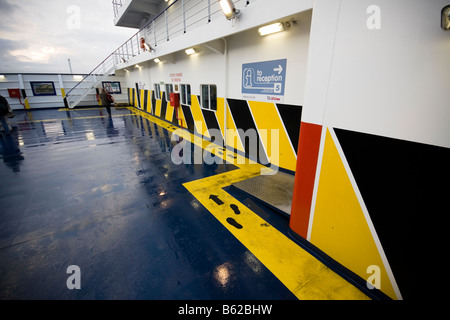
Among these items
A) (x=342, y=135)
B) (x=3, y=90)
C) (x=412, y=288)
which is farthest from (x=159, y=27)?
(x=412, y=288)

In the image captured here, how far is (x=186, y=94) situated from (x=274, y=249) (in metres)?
7.37

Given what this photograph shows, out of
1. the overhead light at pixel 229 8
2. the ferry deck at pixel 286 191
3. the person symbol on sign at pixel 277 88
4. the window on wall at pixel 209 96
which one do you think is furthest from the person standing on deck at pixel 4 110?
the person symbol on sign at pixel 277 88

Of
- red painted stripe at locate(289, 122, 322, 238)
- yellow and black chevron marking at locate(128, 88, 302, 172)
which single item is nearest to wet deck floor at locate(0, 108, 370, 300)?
red painted stripe at locate(289, 122, 322, 238)

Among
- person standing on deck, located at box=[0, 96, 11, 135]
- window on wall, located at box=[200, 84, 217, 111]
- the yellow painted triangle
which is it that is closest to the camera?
the yellow painted triangle

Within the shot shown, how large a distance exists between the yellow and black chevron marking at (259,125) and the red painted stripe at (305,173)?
200 cm

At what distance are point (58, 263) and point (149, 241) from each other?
1.04m

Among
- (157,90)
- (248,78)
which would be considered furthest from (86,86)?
(248,78)

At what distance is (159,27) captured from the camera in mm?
12219

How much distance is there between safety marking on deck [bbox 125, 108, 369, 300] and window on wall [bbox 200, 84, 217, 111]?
11.0 ft

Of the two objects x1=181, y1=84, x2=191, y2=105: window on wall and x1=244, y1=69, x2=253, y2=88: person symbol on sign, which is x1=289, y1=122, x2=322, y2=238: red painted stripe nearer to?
x1=244, y1=69, x2=253, y2=88: person symbol on sign

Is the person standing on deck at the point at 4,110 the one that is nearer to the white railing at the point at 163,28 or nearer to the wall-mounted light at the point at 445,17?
the white railing at the point at 163,28

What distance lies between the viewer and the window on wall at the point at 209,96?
22.5 feet

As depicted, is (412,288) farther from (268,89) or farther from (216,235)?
(268,89)

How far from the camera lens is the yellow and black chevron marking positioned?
4.58 metres
